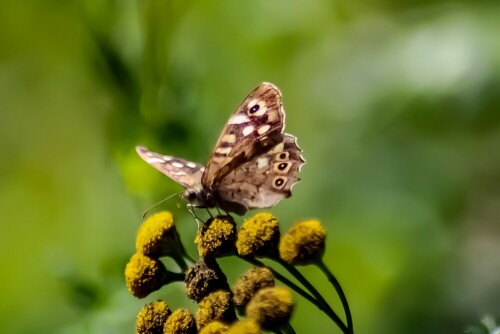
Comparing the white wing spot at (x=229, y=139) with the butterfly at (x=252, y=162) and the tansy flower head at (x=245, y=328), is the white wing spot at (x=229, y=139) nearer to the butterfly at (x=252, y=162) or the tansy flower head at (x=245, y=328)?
the butterfly at (x=252, y=162)

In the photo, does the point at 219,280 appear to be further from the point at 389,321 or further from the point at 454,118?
the point at 454,118

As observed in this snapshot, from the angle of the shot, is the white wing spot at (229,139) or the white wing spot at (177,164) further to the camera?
the white wing spot at (177,164)

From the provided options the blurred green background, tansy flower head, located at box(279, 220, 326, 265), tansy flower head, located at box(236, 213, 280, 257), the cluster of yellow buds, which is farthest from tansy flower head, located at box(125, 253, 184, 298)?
the blurred green background

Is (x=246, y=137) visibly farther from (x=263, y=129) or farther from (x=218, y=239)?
(x=218, y=239)

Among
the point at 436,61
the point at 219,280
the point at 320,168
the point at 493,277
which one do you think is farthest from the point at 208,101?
the point at 219,280

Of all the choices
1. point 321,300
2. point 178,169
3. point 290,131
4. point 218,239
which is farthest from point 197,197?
point 290,131

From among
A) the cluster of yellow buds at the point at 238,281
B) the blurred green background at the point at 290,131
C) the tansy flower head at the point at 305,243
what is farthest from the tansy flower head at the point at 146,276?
the blurred green background at the point at 290,131
